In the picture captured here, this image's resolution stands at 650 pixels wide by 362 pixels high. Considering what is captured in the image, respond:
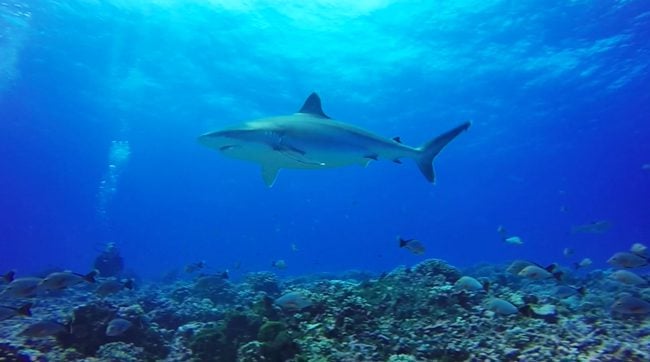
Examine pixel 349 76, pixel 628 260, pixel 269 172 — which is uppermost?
pixel 349 76

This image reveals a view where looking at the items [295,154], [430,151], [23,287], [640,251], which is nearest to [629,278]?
[640,251]

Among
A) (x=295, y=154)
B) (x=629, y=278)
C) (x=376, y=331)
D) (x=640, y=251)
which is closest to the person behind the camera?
(x=376, y=331)

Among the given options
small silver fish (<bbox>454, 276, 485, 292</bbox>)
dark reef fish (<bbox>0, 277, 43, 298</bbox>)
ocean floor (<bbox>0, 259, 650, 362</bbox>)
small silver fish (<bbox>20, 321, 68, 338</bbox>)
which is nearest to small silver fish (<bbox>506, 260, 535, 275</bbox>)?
ocean floor (<bbox>0, 259, 650, 362</bbox>)

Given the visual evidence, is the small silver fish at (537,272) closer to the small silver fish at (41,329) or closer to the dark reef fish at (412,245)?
the dark reef fish at (412,245)

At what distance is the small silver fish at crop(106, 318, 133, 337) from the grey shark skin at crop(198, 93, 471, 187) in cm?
360

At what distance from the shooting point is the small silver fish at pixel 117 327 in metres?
7.59

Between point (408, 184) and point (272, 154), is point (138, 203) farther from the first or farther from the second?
point (272, 154)

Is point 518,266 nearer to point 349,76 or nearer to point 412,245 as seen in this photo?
point 412,245

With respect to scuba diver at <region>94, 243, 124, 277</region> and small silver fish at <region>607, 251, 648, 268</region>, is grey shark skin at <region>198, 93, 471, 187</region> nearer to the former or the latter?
small silver fish at <region>607, 251, 648, 268</region>

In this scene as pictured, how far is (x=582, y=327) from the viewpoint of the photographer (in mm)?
7035

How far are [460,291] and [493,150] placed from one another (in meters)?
54.8

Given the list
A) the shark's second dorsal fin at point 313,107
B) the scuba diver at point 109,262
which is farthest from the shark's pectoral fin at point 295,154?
the scuba diver at point 109,262

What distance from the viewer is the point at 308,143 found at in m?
8.31

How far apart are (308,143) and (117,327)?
4.87 m
